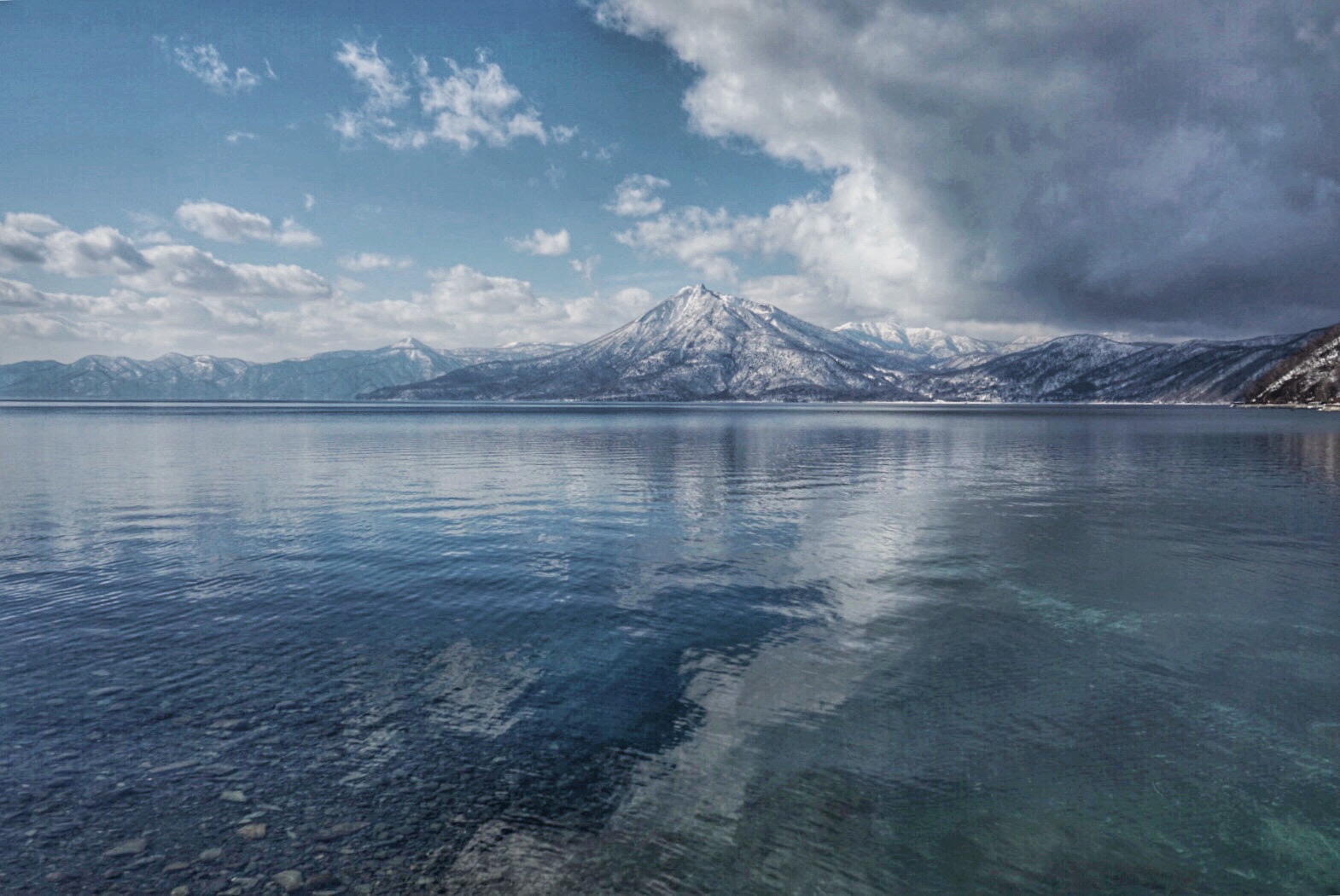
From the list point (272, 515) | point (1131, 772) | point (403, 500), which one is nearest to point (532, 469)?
point (403, 500)

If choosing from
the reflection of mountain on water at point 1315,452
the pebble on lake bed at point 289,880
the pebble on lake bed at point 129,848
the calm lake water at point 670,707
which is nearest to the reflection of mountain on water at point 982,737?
the calm lake water at point 670,707

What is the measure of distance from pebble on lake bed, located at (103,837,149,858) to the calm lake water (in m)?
0.04

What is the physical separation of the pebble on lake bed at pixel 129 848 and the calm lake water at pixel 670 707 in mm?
38

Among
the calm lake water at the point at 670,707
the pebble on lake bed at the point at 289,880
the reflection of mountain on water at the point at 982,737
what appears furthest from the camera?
the calm lake water at the point at 670,707

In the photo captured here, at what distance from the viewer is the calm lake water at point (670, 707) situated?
40.3 feet

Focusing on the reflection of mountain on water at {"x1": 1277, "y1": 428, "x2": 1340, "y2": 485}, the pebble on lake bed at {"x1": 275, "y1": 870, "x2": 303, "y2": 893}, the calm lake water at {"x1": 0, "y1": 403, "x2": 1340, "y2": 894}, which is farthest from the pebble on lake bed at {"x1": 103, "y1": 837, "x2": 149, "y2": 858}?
A: the reflection of mountain on water at {"x1": 1277, "y1": 428, "x2": 1340, "y2": 485}

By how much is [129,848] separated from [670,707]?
11.6 m

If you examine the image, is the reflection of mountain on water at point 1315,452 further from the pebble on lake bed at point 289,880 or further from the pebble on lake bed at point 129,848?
the pebble on lake bed at point 129,848

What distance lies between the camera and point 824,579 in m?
31.3

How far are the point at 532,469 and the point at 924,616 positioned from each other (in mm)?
59317

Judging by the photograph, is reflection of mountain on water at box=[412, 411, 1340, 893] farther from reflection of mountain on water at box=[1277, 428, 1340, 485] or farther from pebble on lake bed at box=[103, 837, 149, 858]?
reflection of mountain on water at box=[1277, 428, 1340, 485]

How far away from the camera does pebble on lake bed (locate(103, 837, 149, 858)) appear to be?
1197 centimetres

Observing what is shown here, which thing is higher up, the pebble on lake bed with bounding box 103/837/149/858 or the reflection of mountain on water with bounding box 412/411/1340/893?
the pebble on lake bed with bounding box 103/837/149/858

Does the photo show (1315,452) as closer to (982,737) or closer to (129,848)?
(982,737)
